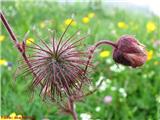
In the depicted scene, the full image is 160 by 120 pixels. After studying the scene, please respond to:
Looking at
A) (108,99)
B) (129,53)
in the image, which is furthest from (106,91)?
(129,53)

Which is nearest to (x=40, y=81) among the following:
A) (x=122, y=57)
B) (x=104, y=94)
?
(x=122, y=57)

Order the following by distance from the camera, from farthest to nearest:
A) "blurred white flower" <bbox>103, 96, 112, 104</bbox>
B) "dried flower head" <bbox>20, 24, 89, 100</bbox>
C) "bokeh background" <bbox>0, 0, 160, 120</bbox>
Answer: "blurred white flower" <bbox>103, 96, 112, 104</bbox>, "bokeh background" <bbox>0, 0, 160, 120</bbox>, "dried flower head" <bbox>20, 24, 89, 100</bbox>

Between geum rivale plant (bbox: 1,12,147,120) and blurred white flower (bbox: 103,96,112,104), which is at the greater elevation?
geum rivale plant (bbox: 1,12,147,120)

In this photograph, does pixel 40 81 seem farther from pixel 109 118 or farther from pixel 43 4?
pixel 43 4

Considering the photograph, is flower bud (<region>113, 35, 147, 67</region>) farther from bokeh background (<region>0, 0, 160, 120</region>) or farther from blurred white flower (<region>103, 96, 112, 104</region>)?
blurred white flower (<region>103, 96, 112, 104</region>)

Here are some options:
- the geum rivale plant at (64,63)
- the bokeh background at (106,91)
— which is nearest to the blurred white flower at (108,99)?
the bokeh background at (106,91)

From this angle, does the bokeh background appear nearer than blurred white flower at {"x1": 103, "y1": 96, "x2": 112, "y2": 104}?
Yes

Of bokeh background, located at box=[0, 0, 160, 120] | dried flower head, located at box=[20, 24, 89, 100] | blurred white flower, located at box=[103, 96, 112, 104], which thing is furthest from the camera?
blurred white flower, located at box=[103, 96, 112, 104]

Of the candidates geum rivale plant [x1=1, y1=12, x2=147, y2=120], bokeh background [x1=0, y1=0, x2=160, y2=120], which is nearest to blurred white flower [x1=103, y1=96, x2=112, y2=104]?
bokeh background [x1=0, y1=0, x2=160, y2=120]
